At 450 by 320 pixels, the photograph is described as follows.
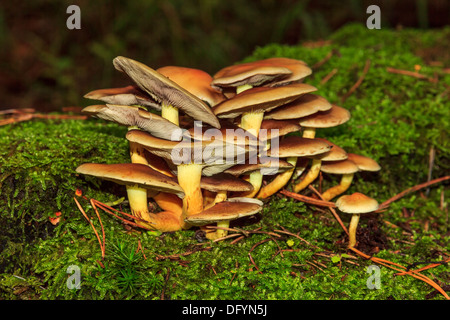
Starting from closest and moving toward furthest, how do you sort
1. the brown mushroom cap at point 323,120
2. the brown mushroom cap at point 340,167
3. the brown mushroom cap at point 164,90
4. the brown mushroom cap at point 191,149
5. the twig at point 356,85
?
1. the brown mushroom cap at point 164,90
2. the brown mushroom cap at point 191,149
3. the brown mushroom cap at point 323,120
4. the brown mushroom cap at point 340,167
5. the twig at point 356,85

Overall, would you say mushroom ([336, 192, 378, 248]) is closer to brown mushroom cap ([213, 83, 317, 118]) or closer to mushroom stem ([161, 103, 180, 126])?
brown mushroom cap ([213, 83, 317, 118])

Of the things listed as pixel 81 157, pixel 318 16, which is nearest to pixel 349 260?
pixel 81 157

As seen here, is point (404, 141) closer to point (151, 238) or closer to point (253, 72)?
point (253, 72)

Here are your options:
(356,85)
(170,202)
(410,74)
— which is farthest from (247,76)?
(410,74)

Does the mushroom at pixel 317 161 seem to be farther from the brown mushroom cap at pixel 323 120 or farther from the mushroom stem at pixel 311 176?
the brown mushroom cap at pixel 323 120

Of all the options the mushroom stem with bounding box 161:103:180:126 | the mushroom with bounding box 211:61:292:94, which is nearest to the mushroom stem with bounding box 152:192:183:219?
the mushroom stem with bounding box 161:103:180:126

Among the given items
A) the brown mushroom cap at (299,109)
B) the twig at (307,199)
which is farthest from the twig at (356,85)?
the brown mushroom cap at (299,109)

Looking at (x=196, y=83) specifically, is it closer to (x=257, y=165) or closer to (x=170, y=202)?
(x=257, y=165)
